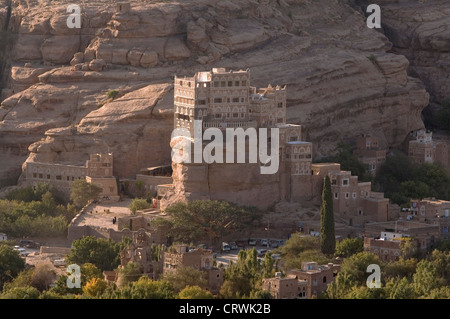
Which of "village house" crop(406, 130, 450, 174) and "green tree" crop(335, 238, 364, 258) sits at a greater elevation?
"village house" crop(406, 130, 450, 174)

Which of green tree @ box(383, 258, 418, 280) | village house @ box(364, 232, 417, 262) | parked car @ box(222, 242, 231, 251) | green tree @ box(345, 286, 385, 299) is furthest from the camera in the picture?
parked car @ box(222, 242, 231, 251)

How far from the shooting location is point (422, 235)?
377 feet

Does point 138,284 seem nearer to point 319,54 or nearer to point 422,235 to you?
point 422,235

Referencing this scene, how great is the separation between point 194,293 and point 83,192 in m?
19.7

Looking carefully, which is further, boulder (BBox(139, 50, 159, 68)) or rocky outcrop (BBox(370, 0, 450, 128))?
rocky outcrop (BBox(370, 0, 450, 128))

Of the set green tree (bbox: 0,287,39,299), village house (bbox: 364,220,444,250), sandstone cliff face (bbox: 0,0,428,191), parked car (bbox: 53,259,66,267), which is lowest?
green tree (bbox: 0,287,39,299)

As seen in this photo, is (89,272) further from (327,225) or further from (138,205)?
(327,225)

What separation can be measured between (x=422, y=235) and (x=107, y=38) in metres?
24.6

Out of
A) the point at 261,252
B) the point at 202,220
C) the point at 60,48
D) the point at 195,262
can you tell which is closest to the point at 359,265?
the point at 261,252

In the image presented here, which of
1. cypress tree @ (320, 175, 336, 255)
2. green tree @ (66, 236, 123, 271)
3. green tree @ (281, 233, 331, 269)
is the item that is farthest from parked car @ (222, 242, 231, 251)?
green tree @ (66, 236, 123, 271)

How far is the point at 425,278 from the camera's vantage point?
Answer: 350ft

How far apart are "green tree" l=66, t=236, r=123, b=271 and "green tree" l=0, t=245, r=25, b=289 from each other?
2.53 metres

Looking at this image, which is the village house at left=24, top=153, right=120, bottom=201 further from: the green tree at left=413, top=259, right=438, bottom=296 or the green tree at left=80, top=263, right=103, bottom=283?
the green tree at left=413, top=259, right=438, bottom=296

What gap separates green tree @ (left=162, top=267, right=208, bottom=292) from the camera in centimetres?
10444
